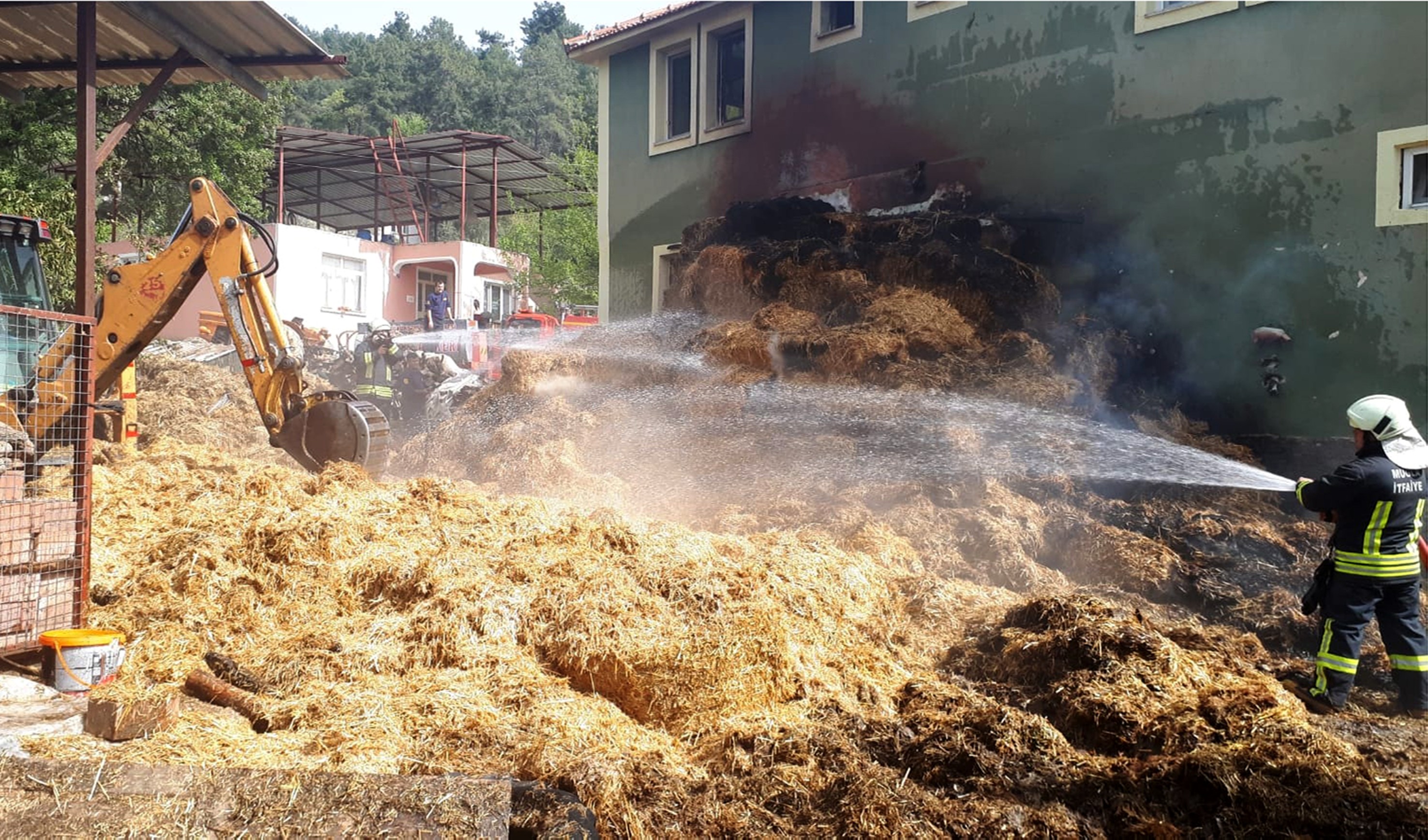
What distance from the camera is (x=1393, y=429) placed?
5652 mm

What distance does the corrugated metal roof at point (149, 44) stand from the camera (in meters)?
8.20

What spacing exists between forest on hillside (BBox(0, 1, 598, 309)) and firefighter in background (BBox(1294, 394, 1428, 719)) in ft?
29.0

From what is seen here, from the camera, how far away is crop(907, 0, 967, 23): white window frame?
42.8 feet

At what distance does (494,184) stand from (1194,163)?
24075 millimetres

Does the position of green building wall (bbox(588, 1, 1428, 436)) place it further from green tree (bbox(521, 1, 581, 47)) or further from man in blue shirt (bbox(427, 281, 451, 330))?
green tree (bbox(521, 1, 581, 47))

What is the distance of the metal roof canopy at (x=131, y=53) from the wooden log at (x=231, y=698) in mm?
3679

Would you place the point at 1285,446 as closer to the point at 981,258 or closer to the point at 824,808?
the point at 981,258

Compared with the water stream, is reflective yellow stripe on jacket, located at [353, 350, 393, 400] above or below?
above

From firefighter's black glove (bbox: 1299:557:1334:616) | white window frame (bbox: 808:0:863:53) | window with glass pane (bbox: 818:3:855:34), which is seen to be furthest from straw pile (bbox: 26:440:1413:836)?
window with glass pane (bbox: 818:3:855:34)

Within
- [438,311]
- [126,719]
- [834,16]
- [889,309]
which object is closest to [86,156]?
[126,719]

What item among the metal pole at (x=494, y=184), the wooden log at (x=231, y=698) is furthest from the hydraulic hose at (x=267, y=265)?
the metal pole at (x=494, y=184)

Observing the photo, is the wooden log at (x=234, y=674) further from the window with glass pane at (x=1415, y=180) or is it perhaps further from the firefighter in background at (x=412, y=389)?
the firefighter in background at (x=412, y=389)

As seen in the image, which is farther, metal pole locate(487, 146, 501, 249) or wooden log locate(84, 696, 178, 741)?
metal pole locate(487, 146, 501, 249)

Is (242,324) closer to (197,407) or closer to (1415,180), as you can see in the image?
(197,407)
